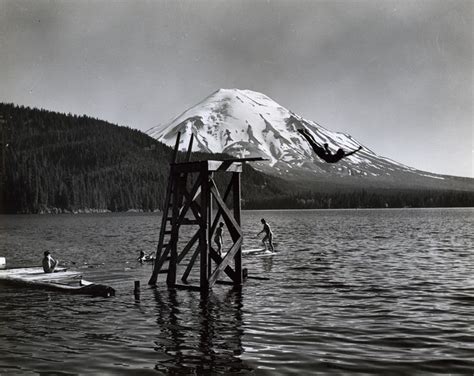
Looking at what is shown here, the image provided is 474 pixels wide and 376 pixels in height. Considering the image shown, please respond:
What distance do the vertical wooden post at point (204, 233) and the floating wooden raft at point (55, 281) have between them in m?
3.45

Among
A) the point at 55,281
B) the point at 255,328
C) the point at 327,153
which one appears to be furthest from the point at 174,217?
the point at 327,153

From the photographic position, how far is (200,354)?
39.9 ft

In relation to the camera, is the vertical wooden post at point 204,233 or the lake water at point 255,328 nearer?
the lake water at point 255,328

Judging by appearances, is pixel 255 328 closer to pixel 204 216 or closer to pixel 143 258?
pixel 204 216

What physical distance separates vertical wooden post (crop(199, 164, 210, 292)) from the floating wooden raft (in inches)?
136

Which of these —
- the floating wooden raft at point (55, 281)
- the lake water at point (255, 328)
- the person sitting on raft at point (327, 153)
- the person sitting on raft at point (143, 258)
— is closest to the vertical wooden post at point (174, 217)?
the lake water at point (255, 328)

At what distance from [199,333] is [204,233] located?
6550 mm

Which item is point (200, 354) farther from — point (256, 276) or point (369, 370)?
point (256, 276)

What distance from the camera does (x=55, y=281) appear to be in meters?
23.2

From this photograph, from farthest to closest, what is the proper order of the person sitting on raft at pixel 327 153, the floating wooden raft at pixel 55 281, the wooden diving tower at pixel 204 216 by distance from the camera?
the wooden diving tower at pixel 204 216 < the floating wooden raft at pixel 55 281 < the person sitting on raft at pixel 327 153

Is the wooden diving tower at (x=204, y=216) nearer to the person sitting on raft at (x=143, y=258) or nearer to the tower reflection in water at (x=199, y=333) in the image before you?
the tower reflection in water at (x=199, y=333)

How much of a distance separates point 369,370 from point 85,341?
703 centimetres

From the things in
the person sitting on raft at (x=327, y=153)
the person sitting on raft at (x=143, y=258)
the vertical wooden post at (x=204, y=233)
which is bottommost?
the person sitting on raft at (x=143, y=258)

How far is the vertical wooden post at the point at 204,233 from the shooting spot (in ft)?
66.9
